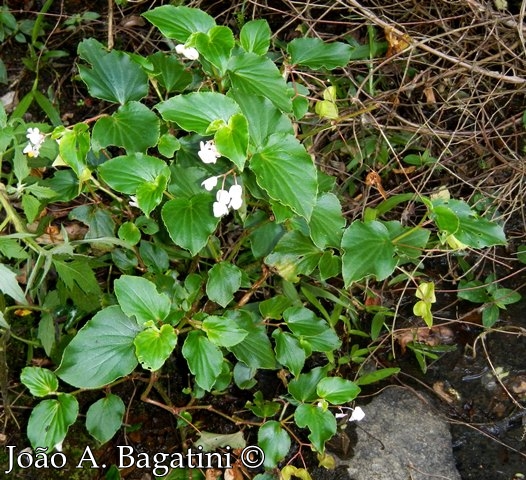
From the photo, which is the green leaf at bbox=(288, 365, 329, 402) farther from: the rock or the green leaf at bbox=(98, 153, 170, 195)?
the green leaf at bbox=(98, 153, 170, 195)

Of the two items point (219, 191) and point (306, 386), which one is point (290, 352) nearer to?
point (306, 386)

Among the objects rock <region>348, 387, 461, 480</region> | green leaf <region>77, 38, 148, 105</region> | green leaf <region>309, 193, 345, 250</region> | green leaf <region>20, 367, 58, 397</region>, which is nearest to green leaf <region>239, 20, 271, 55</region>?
green leaf <region>77, 38, 148, 105</region>

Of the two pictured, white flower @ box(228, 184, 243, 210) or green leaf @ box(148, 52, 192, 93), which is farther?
green leaf @ box(148, 52, 192, 93)

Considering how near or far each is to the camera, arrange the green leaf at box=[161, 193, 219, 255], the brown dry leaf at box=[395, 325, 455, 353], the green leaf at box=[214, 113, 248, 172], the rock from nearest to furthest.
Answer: the green leaf at box=[214, 113, 248, 172]
the green leaf at box=[161, 193, 219, 255]
the rock
the brown dry leaf at box=[395, 325, 455, 353]

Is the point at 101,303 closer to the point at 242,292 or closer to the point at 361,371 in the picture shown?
the point at 242,292

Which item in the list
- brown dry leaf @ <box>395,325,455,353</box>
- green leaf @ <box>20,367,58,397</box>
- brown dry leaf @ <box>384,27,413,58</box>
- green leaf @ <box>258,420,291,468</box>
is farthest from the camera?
brown dry leaf @ <box>384,27,413,58</box>

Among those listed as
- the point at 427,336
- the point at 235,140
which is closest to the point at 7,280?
the point at 235,140

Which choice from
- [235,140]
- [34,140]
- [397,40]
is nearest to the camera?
[235,140]
